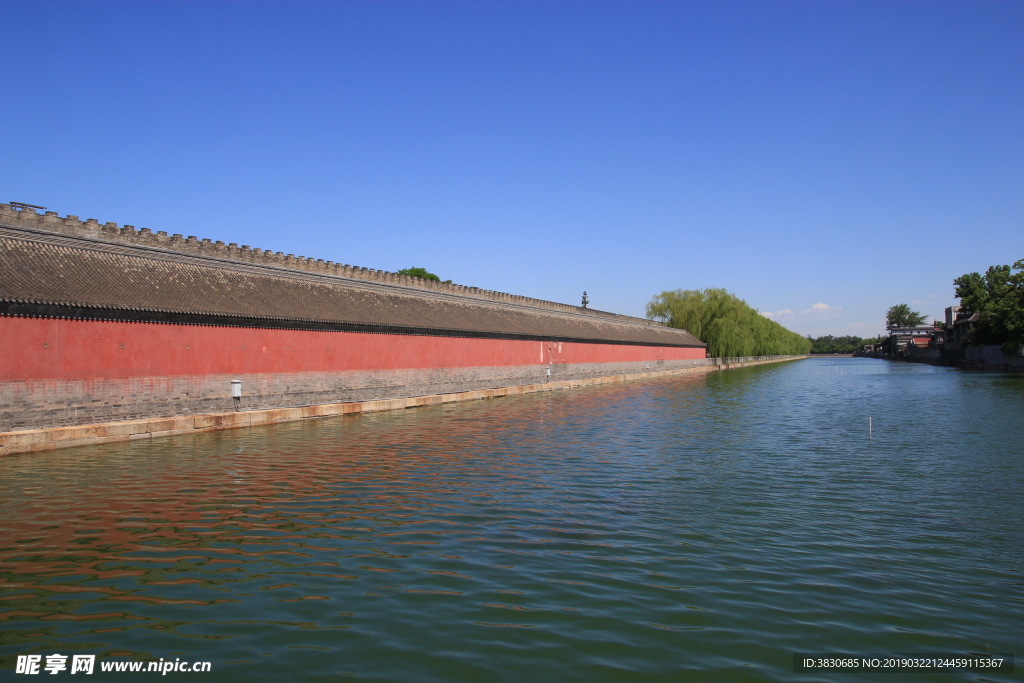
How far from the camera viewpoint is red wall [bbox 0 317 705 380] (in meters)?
11.8

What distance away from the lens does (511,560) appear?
18.1 feet

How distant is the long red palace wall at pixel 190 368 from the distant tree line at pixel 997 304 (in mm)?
32690

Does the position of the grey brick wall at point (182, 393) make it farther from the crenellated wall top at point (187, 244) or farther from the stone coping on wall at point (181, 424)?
the crenellated wall top at point (187, 244)

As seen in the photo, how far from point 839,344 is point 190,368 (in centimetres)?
17887

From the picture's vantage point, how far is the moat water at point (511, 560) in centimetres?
398

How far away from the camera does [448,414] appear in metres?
18.1

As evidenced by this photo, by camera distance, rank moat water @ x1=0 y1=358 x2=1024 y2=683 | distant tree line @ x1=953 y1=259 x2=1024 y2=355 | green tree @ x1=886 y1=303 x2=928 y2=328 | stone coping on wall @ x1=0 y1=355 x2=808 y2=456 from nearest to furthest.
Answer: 1. moat water @ x1=0 y1=358 x2=1024 y2=683
2. stone coping on wall @ x1=0 y1=355 x2=808 y2=456
3. distant tree line @ x1=953 y1=259 x2=1024 y2=355
4. green tree @ x1=886 y1=303 x2=928 y2=328

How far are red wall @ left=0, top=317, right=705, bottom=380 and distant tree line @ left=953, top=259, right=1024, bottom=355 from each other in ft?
109

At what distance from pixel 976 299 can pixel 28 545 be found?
175ft

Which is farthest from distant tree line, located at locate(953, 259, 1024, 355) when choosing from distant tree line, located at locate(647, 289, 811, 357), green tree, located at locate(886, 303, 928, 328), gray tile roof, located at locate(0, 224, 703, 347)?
green tree, located at locate(886, 303, 928, 328)

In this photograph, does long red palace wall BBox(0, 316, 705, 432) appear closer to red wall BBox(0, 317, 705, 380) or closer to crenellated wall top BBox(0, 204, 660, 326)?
red wall BBox(0, 317, 705, 380)

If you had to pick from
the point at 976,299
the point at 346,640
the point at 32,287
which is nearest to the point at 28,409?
the point at 32,287

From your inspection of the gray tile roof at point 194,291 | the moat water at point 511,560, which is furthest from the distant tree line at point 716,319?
the moat water at point 511,560

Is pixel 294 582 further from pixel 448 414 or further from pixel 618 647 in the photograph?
pixel 448 414
